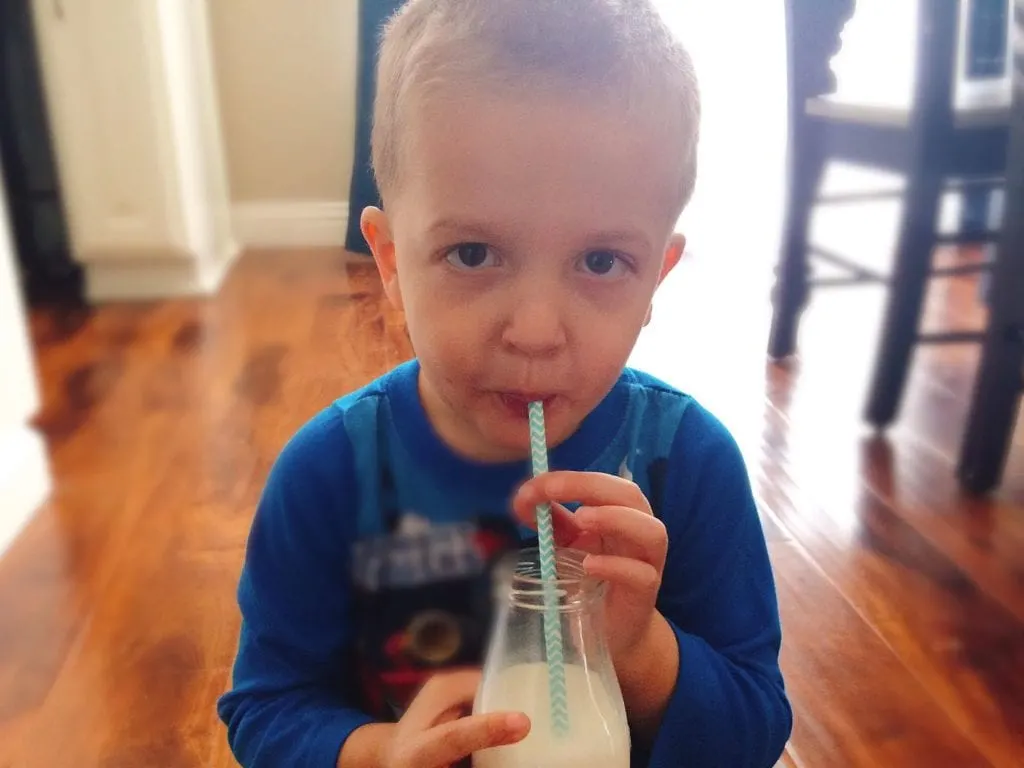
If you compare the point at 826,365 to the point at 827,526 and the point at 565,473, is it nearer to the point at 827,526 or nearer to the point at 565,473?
the point at 827,526

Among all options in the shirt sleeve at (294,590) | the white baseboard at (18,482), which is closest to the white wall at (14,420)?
the white baseboard at (18,482)

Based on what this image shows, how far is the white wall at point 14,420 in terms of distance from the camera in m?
1.31

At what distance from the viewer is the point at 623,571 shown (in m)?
0.48

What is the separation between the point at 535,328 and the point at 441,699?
193 mm

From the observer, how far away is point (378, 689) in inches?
26.0

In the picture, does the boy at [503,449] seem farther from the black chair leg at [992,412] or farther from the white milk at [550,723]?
the black chair leg at [992,412]

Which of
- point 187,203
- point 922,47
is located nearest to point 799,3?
point 922,47

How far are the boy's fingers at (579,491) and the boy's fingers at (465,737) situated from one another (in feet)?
0.33

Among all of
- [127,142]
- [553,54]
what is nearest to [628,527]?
[553,54]

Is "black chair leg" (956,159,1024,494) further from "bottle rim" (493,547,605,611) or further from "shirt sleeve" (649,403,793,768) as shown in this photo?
"bottle rim" (493,547,605,611)

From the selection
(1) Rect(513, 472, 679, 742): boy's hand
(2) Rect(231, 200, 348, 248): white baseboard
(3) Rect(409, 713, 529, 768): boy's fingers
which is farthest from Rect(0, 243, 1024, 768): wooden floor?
(2) Rect(231, 200, 348, 248): white baseboard

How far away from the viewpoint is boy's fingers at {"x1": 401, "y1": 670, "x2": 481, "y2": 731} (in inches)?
19.4

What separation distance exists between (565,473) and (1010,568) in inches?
37.0

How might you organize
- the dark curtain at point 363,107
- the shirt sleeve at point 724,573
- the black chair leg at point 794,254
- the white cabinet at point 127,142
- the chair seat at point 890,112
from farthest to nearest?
the dark curtain at point 363,107
the white cabinet at point 127,142
the black chair leg at point 794,254
the chair seat at point 890,112
the shirt sleeve at point 724,573
